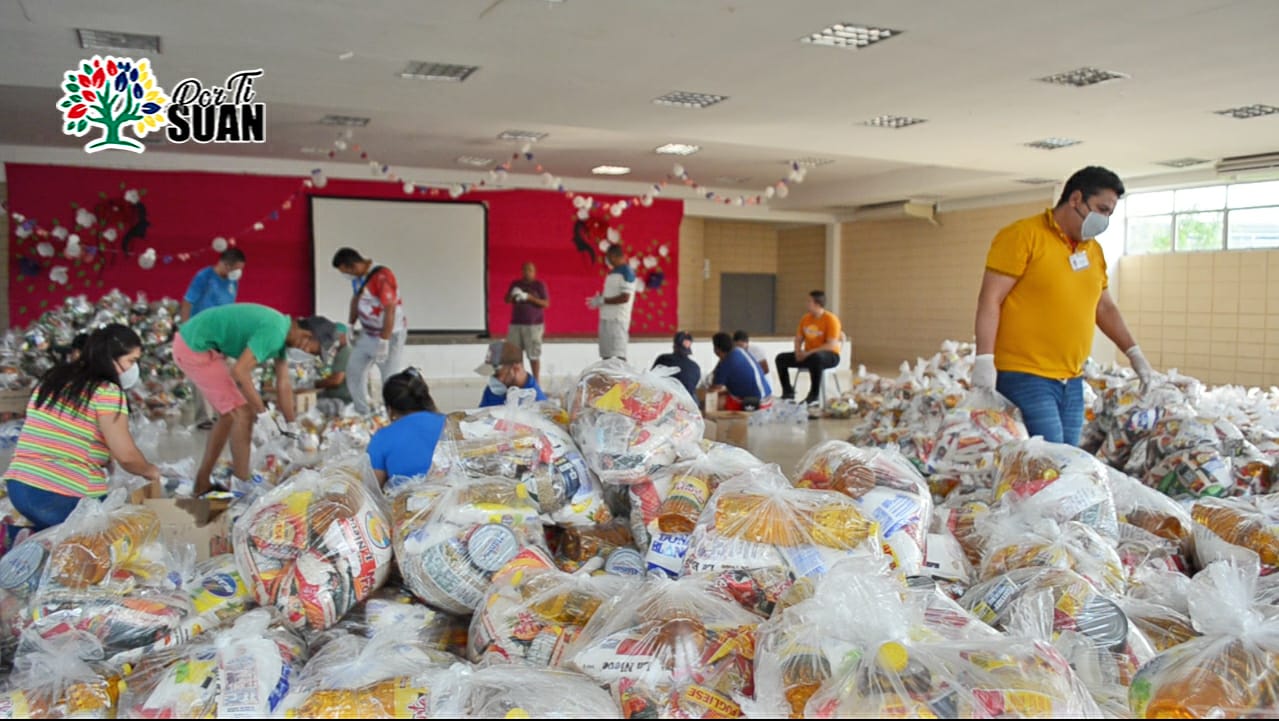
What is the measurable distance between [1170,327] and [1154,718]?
12075 mm

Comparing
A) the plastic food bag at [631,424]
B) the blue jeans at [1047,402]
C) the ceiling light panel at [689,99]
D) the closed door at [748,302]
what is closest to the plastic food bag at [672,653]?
the plastic food bag at [631,424]

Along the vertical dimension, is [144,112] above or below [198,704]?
above

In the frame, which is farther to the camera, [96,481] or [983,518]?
[96,481]

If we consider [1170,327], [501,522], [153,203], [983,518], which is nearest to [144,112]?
[153,203]

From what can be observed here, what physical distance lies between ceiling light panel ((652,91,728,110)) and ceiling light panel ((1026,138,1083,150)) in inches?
150

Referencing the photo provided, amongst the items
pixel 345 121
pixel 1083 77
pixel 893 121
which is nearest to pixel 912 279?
pixel 893 121

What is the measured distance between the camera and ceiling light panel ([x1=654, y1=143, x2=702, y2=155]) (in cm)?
1012

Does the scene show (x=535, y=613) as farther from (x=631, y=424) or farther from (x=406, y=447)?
(x=406, y=447)

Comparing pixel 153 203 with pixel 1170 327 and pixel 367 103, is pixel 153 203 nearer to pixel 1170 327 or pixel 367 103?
pixel 367 103

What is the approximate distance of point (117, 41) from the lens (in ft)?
18.6

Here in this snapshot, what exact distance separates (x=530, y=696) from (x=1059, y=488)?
61.6 inches

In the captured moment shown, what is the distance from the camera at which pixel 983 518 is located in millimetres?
2205

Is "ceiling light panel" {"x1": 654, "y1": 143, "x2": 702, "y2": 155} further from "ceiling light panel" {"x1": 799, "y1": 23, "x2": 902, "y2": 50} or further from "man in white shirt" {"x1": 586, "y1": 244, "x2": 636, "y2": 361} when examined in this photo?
"ceiling light panel" {"x1": 799, "y1": 23, "x2": 902, "y2": 50}

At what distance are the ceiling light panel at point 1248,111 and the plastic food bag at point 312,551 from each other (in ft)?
→ 27.4
